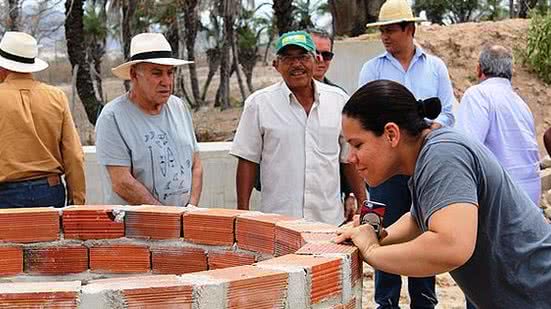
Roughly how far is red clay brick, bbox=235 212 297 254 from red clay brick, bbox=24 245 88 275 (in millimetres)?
673

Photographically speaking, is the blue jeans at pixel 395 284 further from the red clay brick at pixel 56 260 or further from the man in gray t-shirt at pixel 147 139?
the red clay brick at pixel 56 260

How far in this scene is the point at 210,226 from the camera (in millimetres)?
3438

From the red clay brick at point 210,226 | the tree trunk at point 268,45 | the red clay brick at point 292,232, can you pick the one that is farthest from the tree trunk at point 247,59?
the red clay brick at point 292,232

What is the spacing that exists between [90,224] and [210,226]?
1.70 feet

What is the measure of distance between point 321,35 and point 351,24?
36.1ft

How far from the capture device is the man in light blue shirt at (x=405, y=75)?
17.2ft

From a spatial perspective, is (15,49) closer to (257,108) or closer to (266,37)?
(257,108)

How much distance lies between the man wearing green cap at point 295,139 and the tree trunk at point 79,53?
12.3m

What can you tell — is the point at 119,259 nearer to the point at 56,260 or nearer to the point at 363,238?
the point at 56,260

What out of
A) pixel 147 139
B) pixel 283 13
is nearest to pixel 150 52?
pixel 147 139

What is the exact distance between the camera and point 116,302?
2307mm

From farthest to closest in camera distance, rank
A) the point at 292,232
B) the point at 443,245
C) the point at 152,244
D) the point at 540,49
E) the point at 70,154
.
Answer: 1. the point at 540,49
2. the point at 70,154
3. the point at 152,244
4. the point at 292,232
5. the point at 443,245

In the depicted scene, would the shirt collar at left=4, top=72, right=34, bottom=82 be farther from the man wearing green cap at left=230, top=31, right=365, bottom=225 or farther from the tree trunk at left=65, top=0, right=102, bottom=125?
the tree trunk at left=65, top=0, right=102, bottom=125

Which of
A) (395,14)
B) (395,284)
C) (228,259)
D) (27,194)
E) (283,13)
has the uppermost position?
(395,14)
